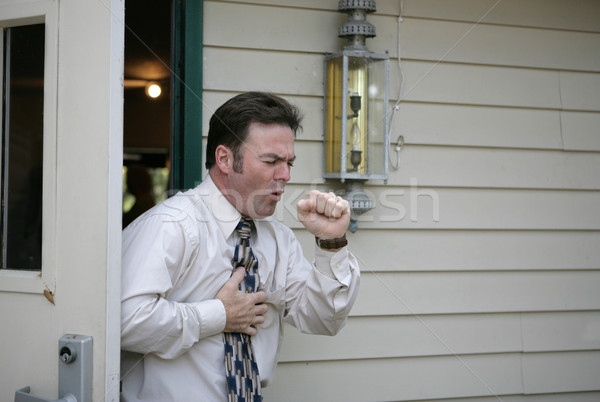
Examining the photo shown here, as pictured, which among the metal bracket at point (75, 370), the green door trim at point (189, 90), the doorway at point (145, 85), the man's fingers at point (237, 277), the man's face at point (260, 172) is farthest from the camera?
the doorway at point (145, 85)

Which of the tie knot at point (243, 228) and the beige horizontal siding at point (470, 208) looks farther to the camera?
the beige horizontal siding at point (470, 208)

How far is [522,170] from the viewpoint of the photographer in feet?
9.06

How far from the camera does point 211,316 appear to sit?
176 centimetres

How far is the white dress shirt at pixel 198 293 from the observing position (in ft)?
5.43

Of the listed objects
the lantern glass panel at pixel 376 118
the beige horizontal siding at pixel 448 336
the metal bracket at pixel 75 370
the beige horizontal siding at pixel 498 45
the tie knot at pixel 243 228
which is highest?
the beige horizontal siding at pixel 498 45

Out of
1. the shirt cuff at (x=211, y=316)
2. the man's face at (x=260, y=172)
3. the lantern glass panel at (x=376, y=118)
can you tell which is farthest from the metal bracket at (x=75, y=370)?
the lantern glass panel at (x=376, y=118)

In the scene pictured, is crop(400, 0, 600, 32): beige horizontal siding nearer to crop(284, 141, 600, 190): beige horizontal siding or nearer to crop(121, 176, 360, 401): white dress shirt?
Result: crop(284, 141, 600, 190): beige horizontal siding

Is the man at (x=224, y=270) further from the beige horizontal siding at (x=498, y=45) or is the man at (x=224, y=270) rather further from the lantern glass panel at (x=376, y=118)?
the beige horizontal siding at (x=498, y=45)

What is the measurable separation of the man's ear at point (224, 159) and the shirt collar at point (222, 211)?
9 centimetres

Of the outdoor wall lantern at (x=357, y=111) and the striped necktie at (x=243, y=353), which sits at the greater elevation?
the outdoor wall lantern at (x=357, y=111)

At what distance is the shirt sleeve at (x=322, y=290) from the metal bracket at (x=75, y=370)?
Result: 2.62 feet

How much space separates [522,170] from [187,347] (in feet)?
6.10

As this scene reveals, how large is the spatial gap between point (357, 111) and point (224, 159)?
2.19 feet

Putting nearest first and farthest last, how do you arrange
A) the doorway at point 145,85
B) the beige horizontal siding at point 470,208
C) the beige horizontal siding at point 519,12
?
the beige horizontal siding at point 470,208
the beige horizontal siding at point 519,12
the doorway at point 145,85
